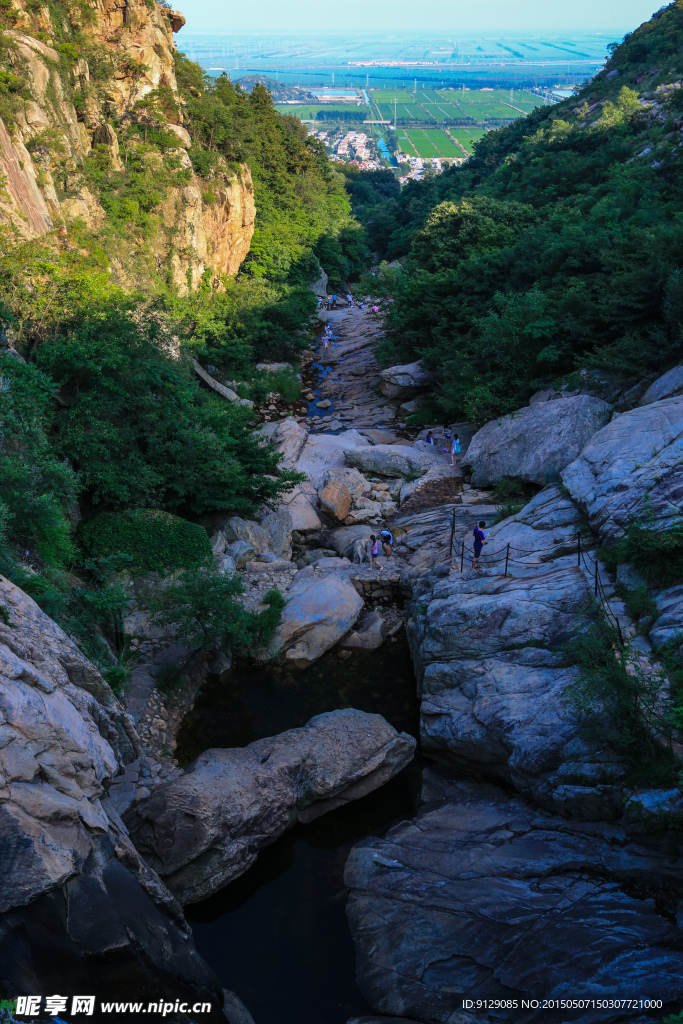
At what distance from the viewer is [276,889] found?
9234mm

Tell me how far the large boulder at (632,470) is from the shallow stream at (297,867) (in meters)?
4.95

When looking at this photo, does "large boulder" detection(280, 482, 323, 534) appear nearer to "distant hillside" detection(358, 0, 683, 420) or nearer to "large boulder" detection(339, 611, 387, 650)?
"large boulder" detection(339, 611, 387, 650)

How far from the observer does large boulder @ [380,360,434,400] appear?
26.1m

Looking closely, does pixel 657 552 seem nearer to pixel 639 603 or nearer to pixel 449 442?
pixel 639 603

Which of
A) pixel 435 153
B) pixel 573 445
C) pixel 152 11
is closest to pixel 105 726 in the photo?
pixel 573 445

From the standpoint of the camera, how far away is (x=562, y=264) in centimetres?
2297

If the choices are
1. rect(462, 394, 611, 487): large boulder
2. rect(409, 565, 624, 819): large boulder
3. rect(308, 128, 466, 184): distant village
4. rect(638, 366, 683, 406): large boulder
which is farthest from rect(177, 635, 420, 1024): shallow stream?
rect(308, 128, 466, 184): distant village

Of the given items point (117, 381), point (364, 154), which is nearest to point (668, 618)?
point (117, 381)

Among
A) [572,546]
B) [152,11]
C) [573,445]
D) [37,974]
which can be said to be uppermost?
[152,11]

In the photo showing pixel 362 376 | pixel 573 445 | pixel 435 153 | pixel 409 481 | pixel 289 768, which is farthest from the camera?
pixel 435 153

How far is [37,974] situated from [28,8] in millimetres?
26103

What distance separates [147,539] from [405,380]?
50.7 ft

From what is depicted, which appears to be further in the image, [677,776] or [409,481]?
[409,481]

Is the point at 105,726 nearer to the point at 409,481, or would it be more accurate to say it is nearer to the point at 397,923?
the point at 397,923
